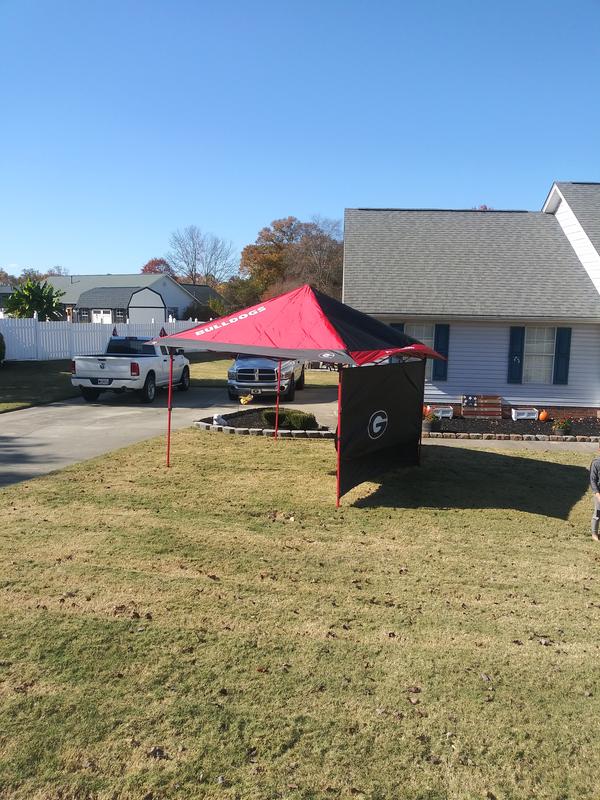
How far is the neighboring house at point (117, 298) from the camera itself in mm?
62344

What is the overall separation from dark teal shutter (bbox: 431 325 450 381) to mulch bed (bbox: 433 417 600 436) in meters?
1.16

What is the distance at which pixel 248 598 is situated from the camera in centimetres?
529

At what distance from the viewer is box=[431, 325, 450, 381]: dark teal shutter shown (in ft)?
51.5

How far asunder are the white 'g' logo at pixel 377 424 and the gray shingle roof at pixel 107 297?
56.6 m

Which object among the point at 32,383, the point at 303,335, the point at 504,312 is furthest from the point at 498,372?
the point at 32,383

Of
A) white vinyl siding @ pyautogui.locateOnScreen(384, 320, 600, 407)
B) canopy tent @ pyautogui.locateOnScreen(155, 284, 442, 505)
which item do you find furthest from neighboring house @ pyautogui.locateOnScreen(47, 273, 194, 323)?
canopy tent @ pyautogui.locateOnScreen(155, 284, 442, 505)

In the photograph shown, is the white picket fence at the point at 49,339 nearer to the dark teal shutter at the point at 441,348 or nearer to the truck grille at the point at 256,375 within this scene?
the truck grille at the point at 256,375

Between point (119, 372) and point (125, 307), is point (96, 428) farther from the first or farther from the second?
point (125, 307)

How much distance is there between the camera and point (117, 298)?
6256 cm

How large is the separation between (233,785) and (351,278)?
14529 mm

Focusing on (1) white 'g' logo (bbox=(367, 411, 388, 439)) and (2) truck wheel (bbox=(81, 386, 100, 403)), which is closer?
(1) white 'g' logo (bbox=(367, 411, 388, 439))

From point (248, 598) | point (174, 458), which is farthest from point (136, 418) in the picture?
point (248, 598)

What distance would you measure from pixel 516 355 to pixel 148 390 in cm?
982

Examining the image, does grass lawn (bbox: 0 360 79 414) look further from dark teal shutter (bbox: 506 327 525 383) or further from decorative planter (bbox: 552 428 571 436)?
decorative planter (bbox: 552 428 571 436)
